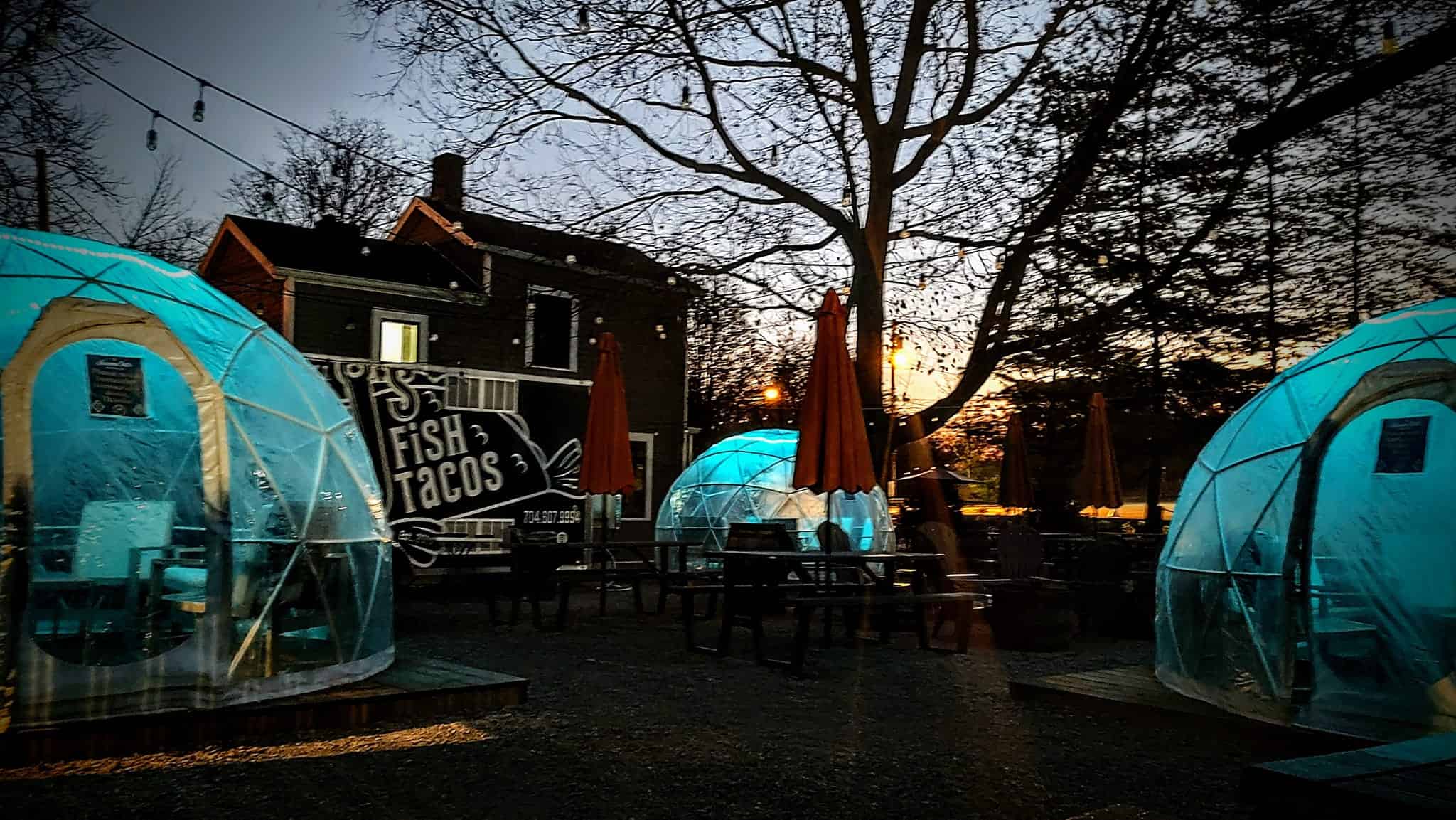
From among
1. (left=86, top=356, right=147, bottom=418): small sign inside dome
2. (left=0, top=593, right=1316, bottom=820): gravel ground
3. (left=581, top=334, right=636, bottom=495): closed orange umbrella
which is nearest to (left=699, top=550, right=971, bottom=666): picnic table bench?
(left=0, top=593, right=1316, bottom=820): gravel ground

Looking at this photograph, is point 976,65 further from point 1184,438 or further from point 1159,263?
point 1184,438

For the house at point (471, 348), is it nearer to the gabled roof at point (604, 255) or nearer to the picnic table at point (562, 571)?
the gabled roof at point (604, 255)

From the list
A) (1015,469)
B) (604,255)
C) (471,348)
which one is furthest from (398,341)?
(1015,469)

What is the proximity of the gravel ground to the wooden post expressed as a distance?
49.1ft

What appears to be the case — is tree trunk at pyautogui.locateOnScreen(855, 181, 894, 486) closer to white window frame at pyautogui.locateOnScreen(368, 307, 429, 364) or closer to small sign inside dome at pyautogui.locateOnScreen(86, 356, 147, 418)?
white window frame at pyautogui.locateOnScreen(368, 307, 429, 364)

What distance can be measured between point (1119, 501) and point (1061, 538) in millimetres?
1339

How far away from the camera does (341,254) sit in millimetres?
22766

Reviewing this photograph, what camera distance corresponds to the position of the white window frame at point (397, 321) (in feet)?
70.2

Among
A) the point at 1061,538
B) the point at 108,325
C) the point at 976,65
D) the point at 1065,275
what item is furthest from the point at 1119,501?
the point at 108,325

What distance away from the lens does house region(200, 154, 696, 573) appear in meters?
16.8

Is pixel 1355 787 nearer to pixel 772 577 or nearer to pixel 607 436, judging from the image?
pixel 772 577

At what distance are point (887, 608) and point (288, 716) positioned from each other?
6.57m

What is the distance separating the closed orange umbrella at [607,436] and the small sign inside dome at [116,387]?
23.3 feet

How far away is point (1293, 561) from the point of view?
6.35 metres
